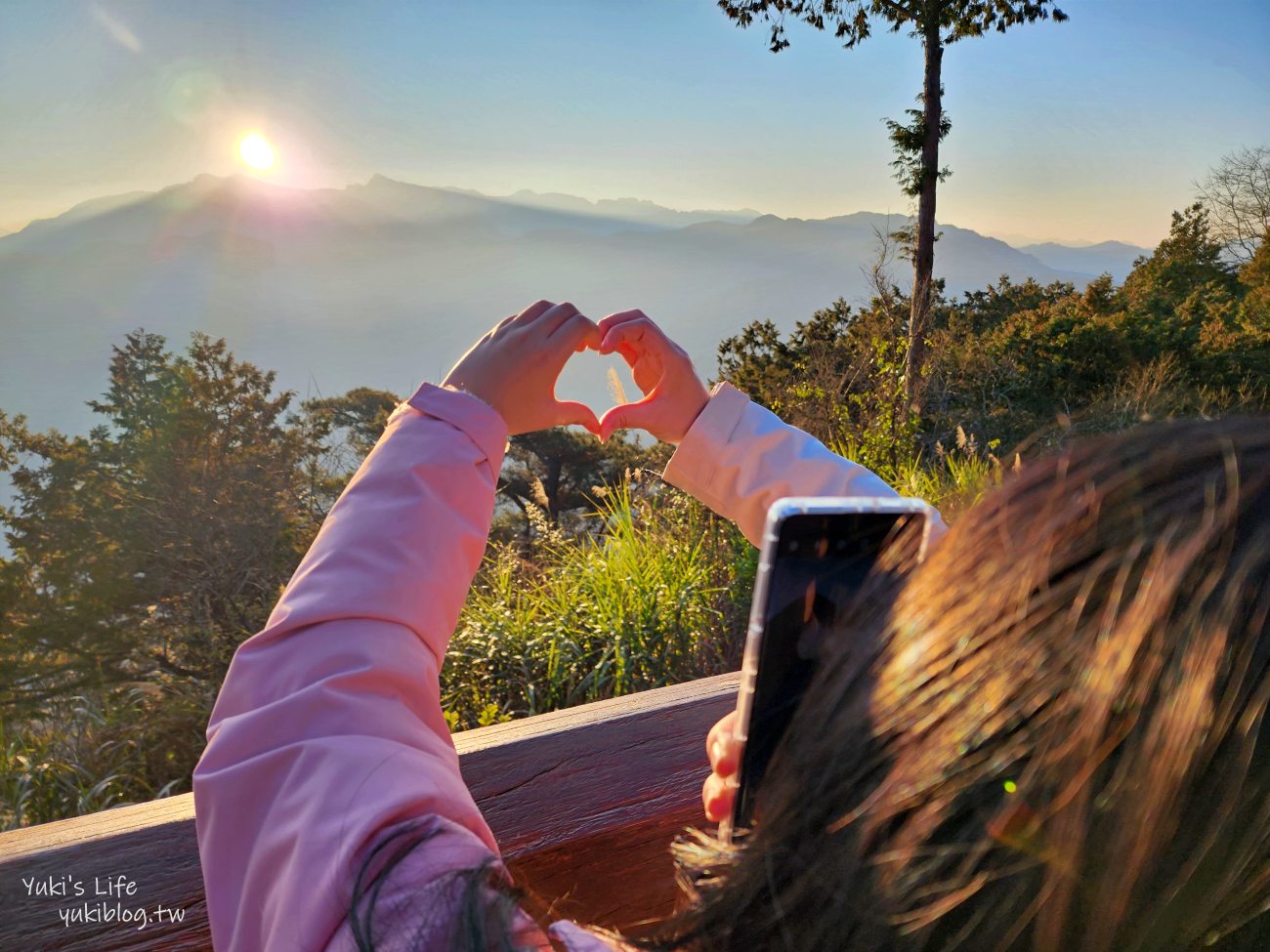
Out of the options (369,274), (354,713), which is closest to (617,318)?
(354,713)

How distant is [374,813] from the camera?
0.47 meters

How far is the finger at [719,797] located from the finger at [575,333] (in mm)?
496

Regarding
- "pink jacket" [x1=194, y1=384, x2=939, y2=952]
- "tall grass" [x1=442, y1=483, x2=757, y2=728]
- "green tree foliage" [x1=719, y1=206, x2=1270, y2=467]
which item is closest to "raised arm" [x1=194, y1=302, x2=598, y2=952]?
"pink jacket" [x1=194, y1=384, x2=939, y2=952]

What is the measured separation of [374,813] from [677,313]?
85.8 meters

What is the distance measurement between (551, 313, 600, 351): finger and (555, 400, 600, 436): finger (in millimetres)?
65

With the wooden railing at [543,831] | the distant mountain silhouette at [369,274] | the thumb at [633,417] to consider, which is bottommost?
the wooden railing at [543,831]

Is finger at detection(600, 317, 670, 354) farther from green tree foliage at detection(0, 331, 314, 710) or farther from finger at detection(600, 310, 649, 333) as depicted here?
green tree foliage at detection(0, 331, 314, 710)

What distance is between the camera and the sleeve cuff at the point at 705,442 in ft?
3.06

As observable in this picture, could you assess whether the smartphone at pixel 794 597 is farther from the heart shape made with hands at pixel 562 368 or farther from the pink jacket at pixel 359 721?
the heart shape made with hands at pixel 562 368

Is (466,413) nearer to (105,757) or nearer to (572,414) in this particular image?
(572,414)

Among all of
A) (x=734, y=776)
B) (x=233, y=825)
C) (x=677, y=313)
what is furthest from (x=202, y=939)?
(x=677, y=313)

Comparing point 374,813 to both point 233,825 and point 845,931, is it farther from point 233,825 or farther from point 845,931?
point 845,931

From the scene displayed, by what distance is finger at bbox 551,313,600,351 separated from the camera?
32.6 inches

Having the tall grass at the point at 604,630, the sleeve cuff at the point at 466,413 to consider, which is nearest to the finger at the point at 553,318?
the sleeve cuff at the point at 466,413
